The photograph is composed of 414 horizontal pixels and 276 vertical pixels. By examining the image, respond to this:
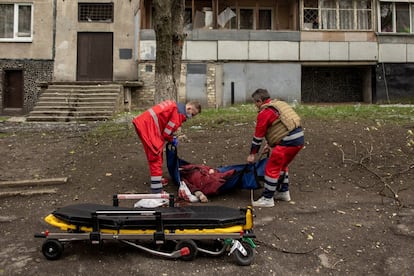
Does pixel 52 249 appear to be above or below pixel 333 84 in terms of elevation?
below

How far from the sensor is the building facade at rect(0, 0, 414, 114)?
1716 cm

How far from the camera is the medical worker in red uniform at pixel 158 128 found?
4.89 metres

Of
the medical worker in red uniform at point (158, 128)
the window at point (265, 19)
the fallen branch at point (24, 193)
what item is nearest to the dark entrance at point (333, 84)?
the window at point (265, 19)

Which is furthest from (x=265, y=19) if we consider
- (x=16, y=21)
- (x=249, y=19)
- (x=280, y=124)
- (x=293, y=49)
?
(x=280, y=124)

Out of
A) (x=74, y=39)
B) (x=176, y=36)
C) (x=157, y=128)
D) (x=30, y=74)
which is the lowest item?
(x=157, y=128)

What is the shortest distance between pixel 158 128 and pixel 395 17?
1779 centimetres

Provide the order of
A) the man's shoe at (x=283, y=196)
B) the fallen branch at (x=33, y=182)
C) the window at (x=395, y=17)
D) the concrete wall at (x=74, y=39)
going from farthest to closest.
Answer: the window at (x=395, y=17)
the concrete wall at (x=74, y=39)
the fallen branch at (x=33, y=182)
the man's shoe at (x=283, y=196)

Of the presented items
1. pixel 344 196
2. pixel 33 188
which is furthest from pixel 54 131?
pixel 344 196

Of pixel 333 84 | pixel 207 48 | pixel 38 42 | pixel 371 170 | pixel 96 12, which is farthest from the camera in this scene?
pixel 333 84

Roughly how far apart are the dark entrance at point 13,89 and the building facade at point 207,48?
5 centimetres

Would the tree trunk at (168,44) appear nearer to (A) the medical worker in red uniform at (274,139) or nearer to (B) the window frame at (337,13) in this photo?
(A) the medical worker in red uniform at (274,139)

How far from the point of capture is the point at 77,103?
1394cm

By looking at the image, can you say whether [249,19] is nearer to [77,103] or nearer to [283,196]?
[77,103]

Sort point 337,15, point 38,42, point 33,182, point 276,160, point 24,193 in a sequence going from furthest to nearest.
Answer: point 337,15 < point 38,42 < point 33,182 < point 24,193 < point 276,160
